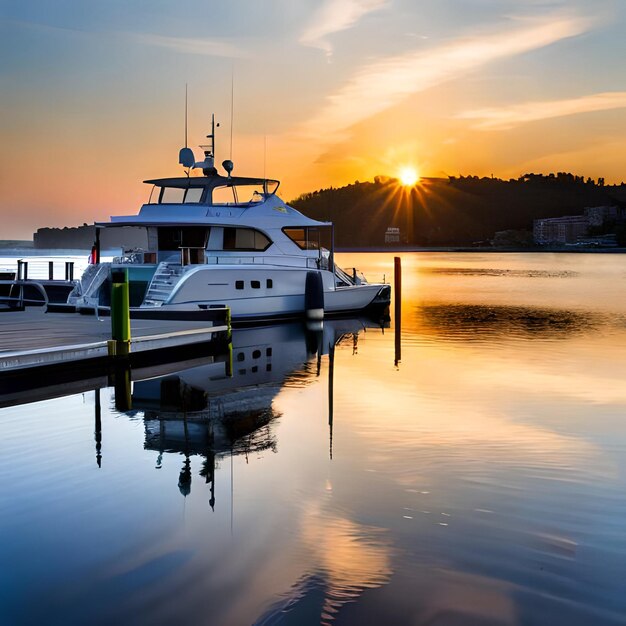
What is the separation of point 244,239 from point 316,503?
58.3 feet

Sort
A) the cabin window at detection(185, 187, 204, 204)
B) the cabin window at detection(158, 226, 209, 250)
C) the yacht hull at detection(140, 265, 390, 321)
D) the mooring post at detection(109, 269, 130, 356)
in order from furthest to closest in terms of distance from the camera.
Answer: the cabin window at detection(185, 187, 204, 204) < the cabin window at detection(158, 226, 209, 250) < the yacht hull at detection(140, 265, 390, 321) < the mooring post at detection(109, 269, 130, 356)

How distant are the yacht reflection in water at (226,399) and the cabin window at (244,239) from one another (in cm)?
321

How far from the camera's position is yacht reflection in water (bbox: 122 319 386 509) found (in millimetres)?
10516

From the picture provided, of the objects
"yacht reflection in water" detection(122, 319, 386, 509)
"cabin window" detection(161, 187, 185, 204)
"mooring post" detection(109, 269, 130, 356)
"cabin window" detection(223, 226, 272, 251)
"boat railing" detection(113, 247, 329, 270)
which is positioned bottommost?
"yacht reflection in water" detection(122, 319, 386, 509)

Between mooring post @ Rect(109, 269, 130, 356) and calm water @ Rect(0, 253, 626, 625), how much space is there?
121 cm

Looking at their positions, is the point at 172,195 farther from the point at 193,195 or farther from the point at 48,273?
the point at 48,273

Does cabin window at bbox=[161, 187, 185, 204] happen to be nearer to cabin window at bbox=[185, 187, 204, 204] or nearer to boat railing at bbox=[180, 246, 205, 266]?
cabin window at bbox=[185, 187, 204, 204]

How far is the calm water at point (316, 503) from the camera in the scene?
586 centimetres

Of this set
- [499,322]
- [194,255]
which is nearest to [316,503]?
[194,255]

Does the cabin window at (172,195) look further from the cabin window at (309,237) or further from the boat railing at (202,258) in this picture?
the cabin window at (309,237)

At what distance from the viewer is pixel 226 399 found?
554 inches

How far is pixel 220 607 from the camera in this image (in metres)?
5.73

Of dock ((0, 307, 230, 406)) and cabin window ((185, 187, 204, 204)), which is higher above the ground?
cabin window ((185, 187, 204, 204))

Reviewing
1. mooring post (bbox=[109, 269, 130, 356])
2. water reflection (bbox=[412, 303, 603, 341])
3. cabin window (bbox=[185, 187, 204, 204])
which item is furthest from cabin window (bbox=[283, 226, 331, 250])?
mooring post (bbox=[109, 269, 130, 356])
